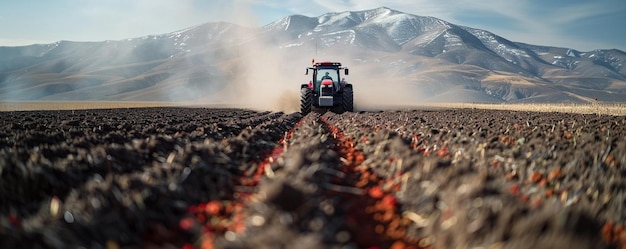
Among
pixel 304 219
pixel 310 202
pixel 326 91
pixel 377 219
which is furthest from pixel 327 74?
pixel 304 219

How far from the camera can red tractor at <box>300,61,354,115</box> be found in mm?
25500

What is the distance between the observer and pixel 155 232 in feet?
11.8

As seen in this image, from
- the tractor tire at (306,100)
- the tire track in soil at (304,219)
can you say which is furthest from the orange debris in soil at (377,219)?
the tractor tire at (306,100)

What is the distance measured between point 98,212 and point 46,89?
8909 inches

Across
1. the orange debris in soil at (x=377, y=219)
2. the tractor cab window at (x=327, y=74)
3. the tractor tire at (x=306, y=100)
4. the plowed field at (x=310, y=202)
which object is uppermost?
the tractor cab window at (x=327, y=74)

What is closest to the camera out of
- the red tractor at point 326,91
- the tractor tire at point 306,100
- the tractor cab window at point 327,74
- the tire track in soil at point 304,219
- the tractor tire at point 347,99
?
the tire track in soil at point 304,219

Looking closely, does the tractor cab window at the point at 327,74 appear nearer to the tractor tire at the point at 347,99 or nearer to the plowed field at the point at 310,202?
the tractor tire at the point at 347,99

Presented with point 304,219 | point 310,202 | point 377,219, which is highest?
point 310,202

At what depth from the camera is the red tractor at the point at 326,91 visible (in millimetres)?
25500

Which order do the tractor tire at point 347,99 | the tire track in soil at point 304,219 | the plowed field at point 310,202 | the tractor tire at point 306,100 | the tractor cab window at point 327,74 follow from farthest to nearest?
the tractor cab window at point 327,74, the tractor tire at point 306,100, the tractor tire at point 347,99, the plowed field at point 310,202, the tire track in soil at point 304,219

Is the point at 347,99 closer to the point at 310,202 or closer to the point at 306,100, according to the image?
the point at 306,100

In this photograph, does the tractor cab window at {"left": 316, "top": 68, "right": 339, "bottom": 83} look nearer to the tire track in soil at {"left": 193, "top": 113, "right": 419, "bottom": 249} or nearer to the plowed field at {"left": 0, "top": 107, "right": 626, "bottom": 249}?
the plowed field at {"left": 0, "top": 107, "right": 626, "bottom": 249}

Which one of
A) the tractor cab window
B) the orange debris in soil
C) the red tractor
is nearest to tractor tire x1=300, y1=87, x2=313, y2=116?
the red tractor

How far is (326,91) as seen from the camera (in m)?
25.5
